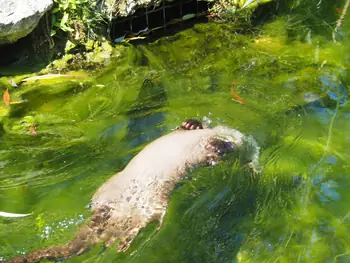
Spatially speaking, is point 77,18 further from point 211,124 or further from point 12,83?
point 211,124

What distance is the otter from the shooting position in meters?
3.46

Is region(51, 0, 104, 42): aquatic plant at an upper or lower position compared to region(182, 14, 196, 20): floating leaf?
upper

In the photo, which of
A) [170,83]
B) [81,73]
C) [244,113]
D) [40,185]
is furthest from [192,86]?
[40,185]

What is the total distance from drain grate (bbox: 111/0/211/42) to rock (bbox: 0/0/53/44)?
944 mm

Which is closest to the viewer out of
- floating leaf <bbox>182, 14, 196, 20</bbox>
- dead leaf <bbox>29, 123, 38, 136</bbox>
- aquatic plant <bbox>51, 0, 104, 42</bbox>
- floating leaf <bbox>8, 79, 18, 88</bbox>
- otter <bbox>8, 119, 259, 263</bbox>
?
otter <bbox>8, 119, 259, 263</bbox>

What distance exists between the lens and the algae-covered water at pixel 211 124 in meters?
3.67

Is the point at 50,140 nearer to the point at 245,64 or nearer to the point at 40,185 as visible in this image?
the point at 40,185

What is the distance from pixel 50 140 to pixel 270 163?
1.84 meters

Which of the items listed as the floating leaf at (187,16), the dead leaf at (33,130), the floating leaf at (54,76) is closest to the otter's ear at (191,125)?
the dead leaf at (33,130)

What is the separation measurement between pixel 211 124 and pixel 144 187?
4.17ft

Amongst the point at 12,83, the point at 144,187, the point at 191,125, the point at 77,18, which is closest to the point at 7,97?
the point at 12,83

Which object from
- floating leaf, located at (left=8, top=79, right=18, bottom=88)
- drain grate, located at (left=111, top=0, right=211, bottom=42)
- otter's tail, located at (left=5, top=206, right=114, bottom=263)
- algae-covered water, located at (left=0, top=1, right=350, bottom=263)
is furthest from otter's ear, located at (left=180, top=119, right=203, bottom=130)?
drain grate, located at (left=111, top=0, right=211, bottom=42)

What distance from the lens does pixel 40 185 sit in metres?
4.06

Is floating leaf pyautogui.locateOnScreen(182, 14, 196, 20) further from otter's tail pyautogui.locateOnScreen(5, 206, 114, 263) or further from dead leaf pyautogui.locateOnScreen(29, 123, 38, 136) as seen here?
otter's tail pyautogui.locateOnScreen(5, 206, 114, 263)
